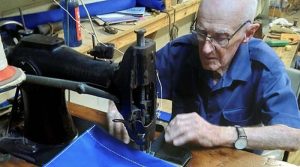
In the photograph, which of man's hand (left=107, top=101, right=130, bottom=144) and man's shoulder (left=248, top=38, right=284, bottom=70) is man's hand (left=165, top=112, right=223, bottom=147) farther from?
man's shoulder (left=248, top=38, right=284, bottom=70)

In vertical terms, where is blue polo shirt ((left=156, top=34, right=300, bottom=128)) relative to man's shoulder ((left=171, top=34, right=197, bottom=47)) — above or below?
below

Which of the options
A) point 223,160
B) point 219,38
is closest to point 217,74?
point 219,38


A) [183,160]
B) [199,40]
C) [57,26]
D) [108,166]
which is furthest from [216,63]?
[57,26]

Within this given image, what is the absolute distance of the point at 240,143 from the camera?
100 centimetres

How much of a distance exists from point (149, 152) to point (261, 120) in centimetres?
56

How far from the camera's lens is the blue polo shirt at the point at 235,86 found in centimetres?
121

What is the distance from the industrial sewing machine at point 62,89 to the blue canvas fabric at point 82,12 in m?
0.59

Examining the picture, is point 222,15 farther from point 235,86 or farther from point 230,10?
point 235,86

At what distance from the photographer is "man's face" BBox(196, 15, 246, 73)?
47.0 inches

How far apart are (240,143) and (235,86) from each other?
34cm

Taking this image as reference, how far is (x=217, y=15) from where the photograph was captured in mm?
1185

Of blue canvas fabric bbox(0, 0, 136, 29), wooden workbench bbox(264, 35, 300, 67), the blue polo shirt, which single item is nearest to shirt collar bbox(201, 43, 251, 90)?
the blue polo shirt

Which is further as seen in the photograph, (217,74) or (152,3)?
(152,3)

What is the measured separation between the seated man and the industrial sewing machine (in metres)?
0.17
